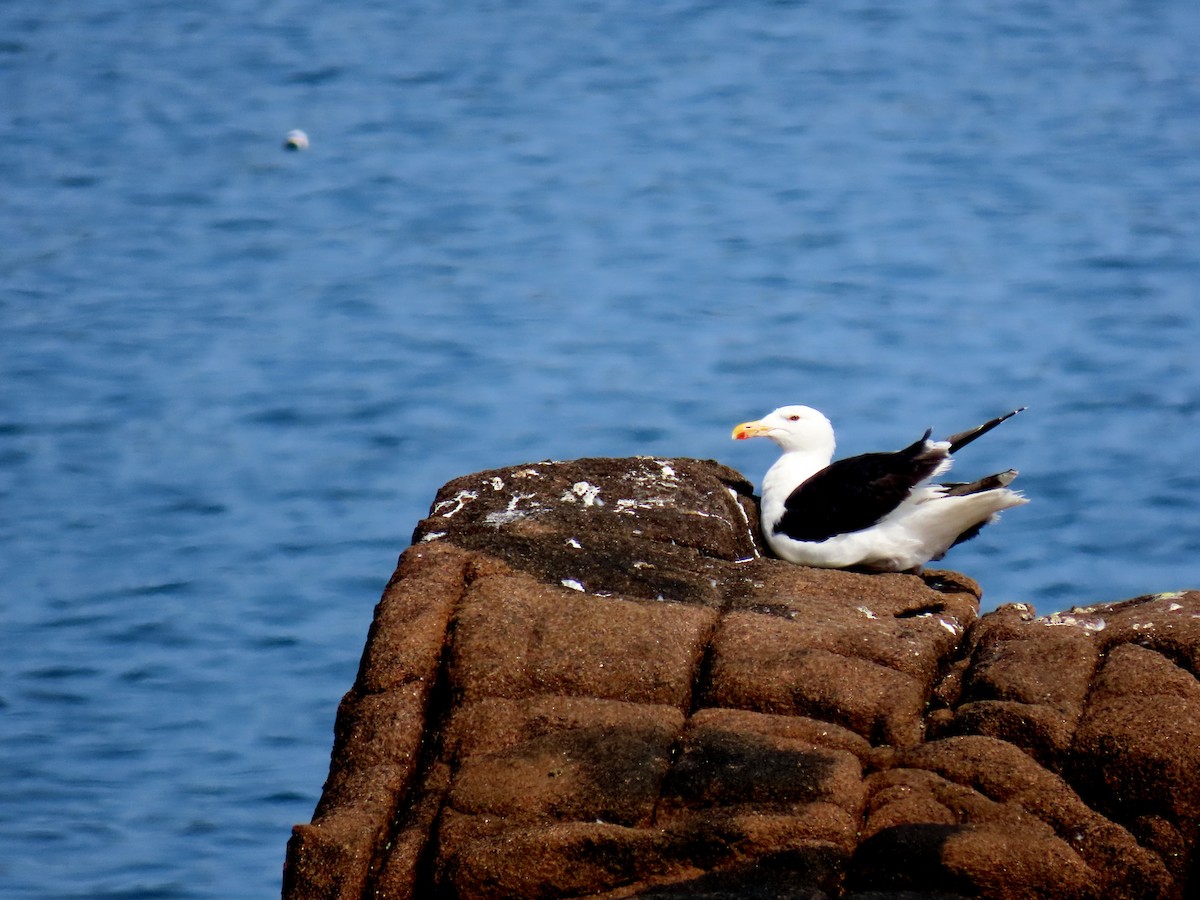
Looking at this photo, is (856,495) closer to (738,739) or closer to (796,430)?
(796,430)

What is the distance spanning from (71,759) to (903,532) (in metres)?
8.27

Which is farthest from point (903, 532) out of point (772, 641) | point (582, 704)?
point (582, 704)

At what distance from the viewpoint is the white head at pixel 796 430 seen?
8266mm

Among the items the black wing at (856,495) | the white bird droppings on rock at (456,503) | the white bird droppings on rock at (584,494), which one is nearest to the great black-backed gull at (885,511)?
the black wing at (856,495)

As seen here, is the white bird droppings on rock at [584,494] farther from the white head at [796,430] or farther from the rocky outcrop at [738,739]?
the white head at [796,430]

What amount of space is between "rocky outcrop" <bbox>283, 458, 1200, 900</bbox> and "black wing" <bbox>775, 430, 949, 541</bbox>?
0.62m

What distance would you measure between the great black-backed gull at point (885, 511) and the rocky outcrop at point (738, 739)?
0.56m

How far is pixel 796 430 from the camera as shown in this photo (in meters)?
8.28

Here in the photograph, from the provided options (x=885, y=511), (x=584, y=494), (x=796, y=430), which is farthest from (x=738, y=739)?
(x=796, y=430)

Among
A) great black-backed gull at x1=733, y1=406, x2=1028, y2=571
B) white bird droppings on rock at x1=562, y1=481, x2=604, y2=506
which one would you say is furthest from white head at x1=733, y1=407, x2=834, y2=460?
white bird droppings on rock at x1=562, y1=481, x2=604, y2=506

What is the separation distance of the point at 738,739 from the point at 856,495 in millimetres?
2163

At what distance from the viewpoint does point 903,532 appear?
24.2ft

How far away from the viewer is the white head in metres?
8.27

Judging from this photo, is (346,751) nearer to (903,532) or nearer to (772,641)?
(772,641)
